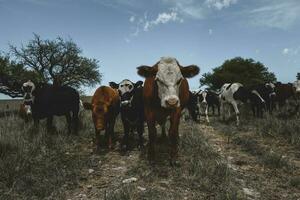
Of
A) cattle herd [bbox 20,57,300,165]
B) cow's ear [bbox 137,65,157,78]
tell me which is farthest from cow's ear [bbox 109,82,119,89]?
cow's ear [bbox 137,65,157,78]

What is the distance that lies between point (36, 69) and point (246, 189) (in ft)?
123

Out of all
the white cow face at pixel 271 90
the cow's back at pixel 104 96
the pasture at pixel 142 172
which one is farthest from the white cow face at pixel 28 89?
the white cow face at pixel 271 90

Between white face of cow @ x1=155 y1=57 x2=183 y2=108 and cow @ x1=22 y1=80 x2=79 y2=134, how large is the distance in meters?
5.07

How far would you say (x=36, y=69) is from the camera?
4003cm

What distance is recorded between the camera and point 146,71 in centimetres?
808

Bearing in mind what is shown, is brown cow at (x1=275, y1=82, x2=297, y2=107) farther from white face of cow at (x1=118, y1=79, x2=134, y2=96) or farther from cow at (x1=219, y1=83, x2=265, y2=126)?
white face of cow at (x1=118, y1=79, x2=134, y2=96)

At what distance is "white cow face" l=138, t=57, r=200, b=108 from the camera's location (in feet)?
23.4

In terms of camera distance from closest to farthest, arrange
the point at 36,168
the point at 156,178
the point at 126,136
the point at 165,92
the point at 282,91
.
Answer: the point at 156,178 < the point at 36,168 < the point at 165,92 < the point at 126,136 < the point at 282,91

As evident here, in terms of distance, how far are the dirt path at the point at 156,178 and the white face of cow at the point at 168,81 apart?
4.85 ft

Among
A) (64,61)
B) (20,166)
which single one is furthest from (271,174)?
(64,61)

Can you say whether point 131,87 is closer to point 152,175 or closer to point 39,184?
point 152,175

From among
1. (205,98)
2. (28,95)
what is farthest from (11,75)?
(28,95)

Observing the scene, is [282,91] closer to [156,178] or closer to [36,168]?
[156,178]

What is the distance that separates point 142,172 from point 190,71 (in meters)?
2.72
